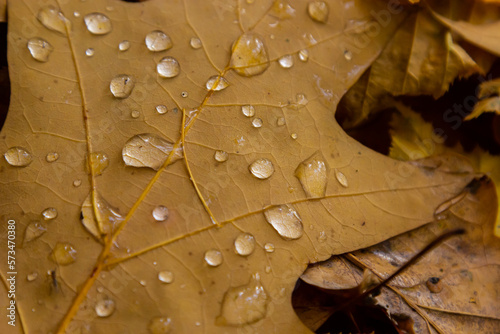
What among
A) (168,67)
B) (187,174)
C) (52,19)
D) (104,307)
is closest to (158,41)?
(168,67)

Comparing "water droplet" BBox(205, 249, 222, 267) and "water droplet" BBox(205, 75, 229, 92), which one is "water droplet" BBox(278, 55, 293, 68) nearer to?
"water droplet" BBox(205, 75, 229, 92)

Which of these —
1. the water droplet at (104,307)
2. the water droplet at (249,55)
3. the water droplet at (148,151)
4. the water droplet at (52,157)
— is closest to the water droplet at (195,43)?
the water droplet at (249,55)

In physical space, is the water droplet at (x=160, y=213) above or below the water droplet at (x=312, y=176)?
below

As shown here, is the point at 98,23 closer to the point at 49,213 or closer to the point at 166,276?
the point at 49,213

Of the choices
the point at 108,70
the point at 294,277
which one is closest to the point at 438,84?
the point at 294,277

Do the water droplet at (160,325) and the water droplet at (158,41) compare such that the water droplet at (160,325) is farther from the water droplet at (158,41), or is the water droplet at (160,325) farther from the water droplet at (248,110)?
the water droplet at (158,41)

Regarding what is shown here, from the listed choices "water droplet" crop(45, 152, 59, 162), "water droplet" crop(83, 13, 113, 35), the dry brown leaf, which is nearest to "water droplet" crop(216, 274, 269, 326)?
the dry brown leaf
